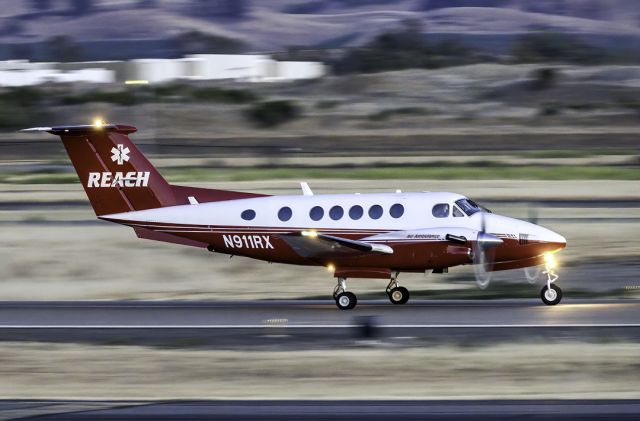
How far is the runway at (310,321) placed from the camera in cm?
1981

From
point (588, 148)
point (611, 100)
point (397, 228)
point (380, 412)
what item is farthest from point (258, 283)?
point (611, 100)

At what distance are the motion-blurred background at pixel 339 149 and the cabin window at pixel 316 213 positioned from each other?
3698 mm

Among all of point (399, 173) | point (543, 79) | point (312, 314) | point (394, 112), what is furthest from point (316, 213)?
point (543, 79)

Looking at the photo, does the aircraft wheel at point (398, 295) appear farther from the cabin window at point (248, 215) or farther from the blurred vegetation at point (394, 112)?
the blurred vegetation at point (394, 112)

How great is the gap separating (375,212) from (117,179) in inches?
216

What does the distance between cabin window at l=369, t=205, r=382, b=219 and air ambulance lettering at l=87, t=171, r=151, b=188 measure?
15.8 feet

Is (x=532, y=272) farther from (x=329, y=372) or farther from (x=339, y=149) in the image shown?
(x=339, y=149)

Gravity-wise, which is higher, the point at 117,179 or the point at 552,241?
the point at 117,179

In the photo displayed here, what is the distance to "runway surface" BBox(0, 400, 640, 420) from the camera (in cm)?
1361

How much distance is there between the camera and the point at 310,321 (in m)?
21.6

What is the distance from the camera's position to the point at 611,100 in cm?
8881

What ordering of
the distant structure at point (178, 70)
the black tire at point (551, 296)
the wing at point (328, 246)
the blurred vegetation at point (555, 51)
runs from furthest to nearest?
1. the distant structure at point (178, 70)
2. the blurred vegetation at point (555, 51)
3. the black tire at point (551, 296)
4. the wing at point (328, 246)

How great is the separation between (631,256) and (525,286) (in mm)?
4598

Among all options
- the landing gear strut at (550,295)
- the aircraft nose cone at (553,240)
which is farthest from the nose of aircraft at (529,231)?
the landing gear strut at (550,295)
